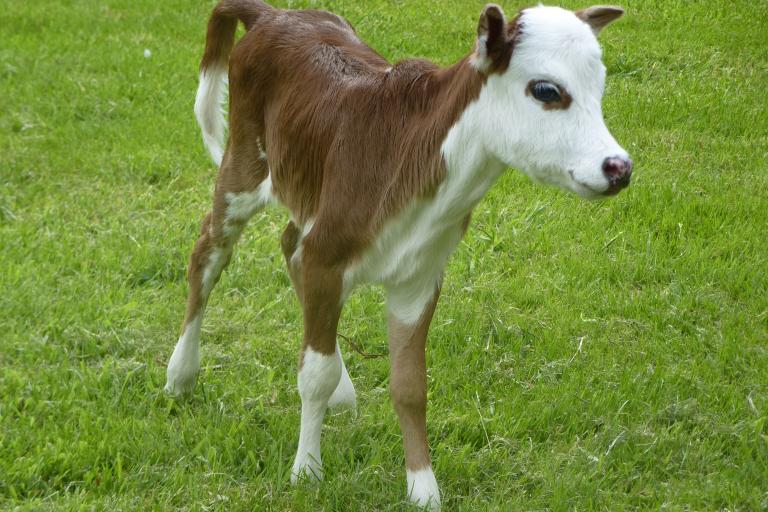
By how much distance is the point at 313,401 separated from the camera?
4.21 m

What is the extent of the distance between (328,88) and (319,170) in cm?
31

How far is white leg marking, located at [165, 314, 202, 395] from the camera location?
482 centimetres

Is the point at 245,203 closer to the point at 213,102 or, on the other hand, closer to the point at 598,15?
the point at 213,102

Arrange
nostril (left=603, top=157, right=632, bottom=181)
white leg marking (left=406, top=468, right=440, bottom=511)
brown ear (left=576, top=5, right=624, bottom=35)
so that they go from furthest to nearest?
white leg marking (left=406, top=468, right=440, bottom=511) < brown ear (left=576, top=5, right=624, bottom=35) < nostril (left=603, top=157, right=632, bottom=181)

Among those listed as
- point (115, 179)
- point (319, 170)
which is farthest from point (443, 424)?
point (115, 179)

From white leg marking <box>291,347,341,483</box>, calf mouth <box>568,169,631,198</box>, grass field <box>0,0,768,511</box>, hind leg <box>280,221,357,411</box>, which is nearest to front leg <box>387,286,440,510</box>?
grass field <box>0,0,768,511</box>

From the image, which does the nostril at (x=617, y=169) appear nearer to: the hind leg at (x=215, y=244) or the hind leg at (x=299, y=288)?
the hind leg at (x=299, y=288)

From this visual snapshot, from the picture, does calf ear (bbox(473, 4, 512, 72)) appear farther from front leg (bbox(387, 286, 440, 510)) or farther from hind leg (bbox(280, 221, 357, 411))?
hind leg (bbox(280, 221, 357, 411))

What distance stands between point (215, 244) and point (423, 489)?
1.45 metres

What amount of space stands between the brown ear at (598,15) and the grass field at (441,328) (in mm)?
1690

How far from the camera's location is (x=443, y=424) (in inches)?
184

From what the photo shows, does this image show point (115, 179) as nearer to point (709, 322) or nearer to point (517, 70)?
point (709, 322)

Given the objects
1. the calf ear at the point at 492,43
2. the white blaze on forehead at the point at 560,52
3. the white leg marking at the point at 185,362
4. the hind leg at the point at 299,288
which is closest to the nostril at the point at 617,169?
the white blaze on forehead at the point at 560,52

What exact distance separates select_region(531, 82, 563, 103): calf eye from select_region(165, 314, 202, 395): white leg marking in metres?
2.10
